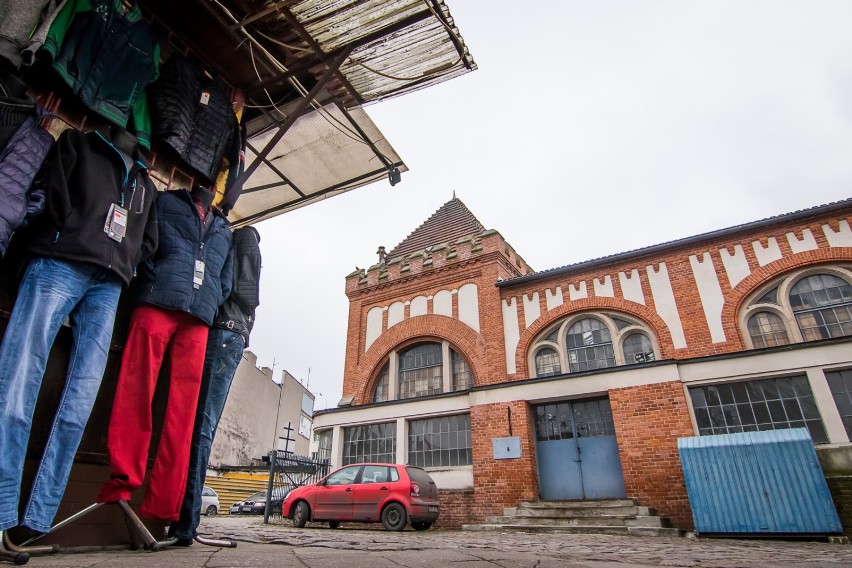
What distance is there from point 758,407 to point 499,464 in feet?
18.8

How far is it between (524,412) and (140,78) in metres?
10.6

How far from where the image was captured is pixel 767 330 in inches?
435

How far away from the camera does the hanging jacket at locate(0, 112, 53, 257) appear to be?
7.56 feet

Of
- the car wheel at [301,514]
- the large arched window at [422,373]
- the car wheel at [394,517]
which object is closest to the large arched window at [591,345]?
the large arched window at [422,373]

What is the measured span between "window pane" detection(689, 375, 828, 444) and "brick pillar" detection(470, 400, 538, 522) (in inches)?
149

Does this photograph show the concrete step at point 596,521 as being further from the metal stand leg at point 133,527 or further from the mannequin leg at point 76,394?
the mannequin leg at point 76,394

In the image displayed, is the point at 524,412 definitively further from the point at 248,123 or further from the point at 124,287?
the point at 124,287

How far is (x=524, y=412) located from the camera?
1179 centimetres

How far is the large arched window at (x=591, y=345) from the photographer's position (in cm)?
1216

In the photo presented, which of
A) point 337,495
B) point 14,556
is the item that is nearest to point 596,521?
point 337,495

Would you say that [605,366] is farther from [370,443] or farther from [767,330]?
[370,443]

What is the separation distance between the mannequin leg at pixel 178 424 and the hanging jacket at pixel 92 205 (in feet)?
1.82

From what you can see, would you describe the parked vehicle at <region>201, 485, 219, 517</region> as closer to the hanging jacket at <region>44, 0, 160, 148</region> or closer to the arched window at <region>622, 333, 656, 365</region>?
the arched window at <region>622, 333, 656, 365</region>

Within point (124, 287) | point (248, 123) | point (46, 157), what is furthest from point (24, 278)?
point (248, 123)
